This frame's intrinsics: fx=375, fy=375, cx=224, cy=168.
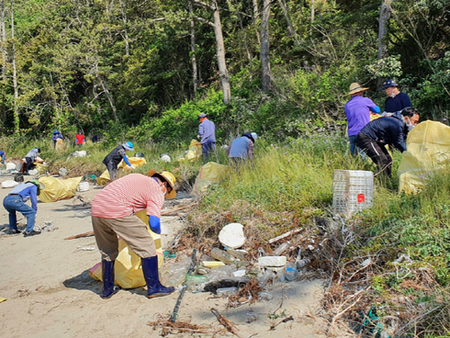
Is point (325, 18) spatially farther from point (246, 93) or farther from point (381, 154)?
point (381, 154)

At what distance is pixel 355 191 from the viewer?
4.83 meters

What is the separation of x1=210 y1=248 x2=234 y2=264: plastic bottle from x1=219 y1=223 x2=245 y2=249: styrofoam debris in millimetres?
123

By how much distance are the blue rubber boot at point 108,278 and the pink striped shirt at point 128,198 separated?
0.67 meters

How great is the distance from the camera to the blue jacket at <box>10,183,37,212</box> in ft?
24.6

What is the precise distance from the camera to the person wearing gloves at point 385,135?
5508 millimetres

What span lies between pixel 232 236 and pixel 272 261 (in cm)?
82

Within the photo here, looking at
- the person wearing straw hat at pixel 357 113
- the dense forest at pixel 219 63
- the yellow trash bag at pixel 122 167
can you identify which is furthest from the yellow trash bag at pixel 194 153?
the person wearing straw hat at pixel 357 113

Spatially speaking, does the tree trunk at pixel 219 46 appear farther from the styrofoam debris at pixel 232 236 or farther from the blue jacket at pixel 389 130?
the styrofoam debris at pixel 232 236

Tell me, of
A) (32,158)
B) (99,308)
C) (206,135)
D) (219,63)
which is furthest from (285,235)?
(32,158)

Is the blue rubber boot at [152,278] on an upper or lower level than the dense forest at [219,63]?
lower

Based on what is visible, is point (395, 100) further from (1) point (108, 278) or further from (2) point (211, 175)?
(1) point (108, 278)

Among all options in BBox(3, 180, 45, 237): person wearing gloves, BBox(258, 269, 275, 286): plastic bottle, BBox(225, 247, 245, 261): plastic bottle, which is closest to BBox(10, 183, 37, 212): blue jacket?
BBox(3, 180, 45, 237): person wearing gloves

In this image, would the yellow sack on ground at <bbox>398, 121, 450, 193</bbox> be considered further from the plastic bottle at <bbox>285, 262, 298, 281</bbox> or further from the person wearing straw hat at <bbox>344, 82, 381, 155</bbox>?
the plastic bottle at <bbox>285, 262, 298, 281</bbox>

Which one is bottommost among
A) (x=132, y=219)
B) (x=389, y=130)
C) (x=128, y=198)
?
(x=132, y=219)
